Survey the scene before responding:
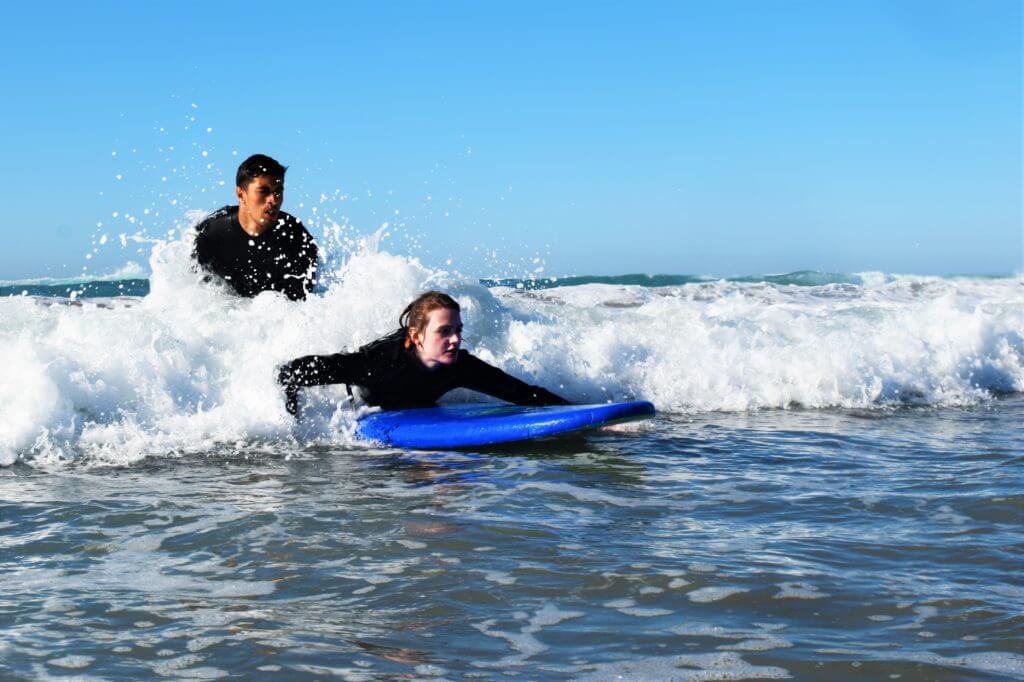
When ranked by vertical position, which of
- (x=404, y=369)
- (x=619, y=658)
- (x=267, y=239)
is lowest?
(x=619, y=658)

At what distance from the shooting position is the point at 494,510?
173 inches

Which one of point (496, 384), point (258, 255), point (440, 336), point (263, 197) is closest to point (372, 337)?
point (258, 255)

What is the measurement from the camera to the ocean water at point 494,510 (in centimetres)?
285

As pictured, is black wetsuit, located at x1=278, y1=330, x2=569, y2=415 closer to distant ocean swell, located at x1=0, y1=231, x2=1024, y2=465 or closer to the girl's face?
the girl's face

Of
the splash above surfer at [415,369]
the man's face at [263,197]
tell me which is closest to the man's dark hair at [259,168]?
the man's face at [263,197]

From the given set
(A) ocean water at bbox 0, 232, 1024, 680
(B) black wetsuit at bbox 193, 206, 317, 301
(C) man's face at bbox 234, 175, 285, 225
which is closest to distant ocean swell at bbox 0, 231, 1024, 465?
(A) ocean water at bbox 0, 232, 1024, 680

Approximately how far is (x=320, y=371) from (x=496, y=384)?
1.12 m

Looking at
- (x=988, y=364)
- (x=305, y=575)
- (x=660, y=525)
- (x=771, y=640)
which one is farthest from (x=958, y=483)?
(x=988, y=364)

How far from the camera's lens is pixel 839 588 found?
3.27m

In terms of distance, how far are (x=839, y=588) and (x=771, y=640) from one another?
0.51 meters

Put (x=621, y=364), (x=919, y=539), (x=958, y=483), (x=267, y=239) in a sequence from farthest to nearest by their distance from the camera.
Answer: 1. (x=621, y=364)
2. (x=267, y=239)
3. (x=958, y=483)
4. (x=919, y=539)

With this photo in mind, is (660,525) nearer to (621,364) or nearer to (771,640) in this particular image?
(771,640)

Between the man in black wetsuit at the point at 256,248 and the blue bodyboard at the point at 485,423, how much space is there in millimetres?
1756

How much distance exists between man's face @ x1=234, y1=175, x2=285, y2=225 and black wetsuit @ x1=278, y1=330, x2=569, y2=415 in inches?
60.0
